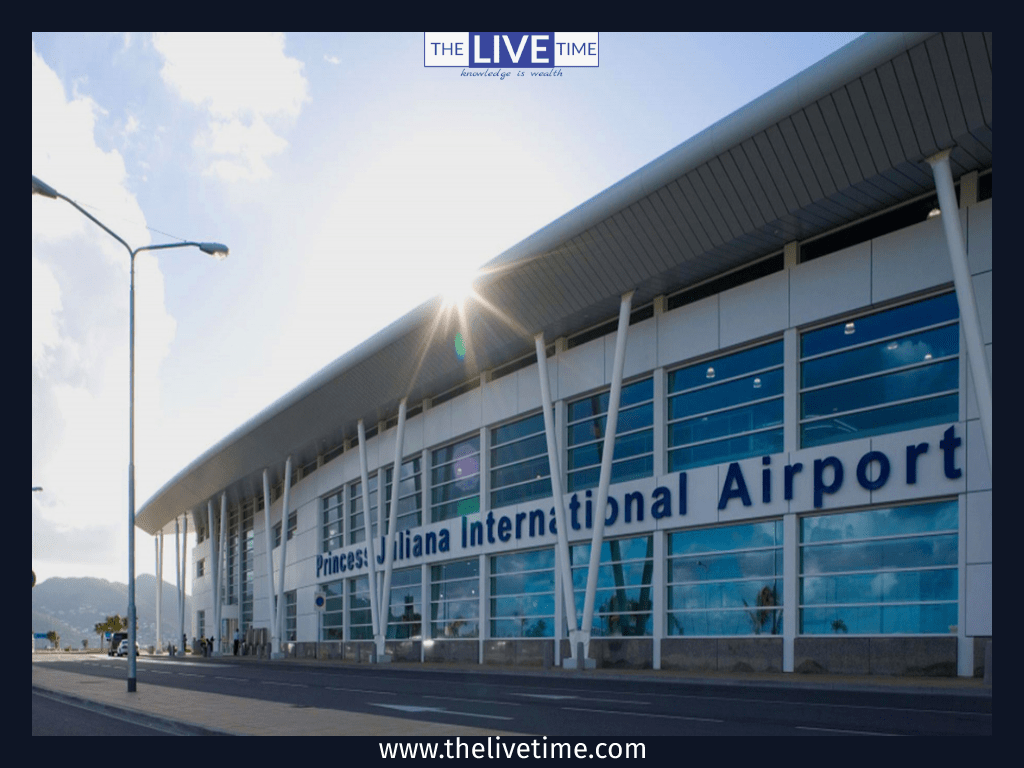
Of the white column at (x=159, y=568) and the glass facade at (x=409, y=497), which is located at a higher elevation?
the glass facade at (x=409, y=497)

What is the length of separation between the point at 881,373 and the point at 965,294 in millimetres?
4667

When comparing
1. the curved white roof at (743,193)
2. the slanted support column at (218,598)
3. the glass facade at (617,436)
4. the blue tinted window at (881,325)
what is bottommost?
the slanted support column at (218,598)

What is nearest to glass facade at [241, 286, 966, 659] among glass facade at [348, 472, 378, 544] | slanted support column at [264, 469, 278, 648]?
glass facade at [348, 472, 378, 544]

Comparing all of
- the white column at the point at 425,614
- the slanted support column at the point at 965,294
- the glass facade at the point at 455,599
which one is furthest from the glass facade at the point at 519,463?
the slanted support column at the point at 965,294

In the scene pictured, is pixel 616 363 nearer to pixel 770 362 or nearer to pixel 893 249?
pixel 770 362

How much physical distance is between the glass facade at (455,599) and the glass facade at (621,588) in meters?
7.18

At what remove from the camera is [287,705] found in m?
18.5

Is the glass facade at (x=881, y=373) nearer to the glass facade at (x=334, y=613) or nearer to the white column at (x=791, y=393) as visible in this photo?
the white column at (x=791, y=393)

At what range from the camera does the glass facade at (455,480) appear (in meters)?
42.1

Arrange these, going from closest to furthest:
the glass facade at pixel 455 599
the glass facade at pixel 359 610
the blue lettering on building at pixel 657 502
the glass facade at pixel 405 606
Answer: the blue lettering on building at pixel 657 502 → the glass facade at pixel 455 599 → the glass facade at pixel 405 606 → the glass facade at pixel 359 610

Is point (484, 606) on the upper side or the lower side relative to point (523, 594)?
lower

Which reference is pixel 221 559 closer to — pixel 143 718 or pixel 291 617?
pixel 291 617

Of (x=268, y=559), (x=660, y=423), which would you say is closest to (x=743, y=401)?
(x=660, y=423)

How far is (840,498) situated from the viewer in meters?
26.2
